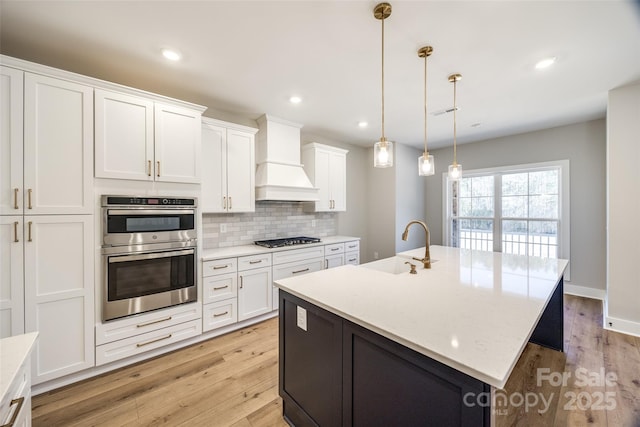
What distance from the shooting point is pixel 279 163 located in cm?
358

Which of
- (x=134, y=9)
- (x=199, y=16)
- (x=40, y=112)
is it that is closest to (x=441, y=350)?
(x=199, y=16)

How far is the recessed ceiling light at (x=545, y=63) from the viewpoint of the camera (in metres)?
2.23

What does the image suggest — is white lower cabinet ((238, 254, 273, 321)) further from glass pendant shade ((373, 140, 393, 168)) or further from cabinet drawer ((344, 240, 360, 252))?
glass pendant shade ((373, 140, 393, 168))

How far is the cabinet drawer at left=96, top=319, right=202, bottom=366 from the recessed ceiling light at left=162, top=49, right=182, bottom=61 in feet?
7.83

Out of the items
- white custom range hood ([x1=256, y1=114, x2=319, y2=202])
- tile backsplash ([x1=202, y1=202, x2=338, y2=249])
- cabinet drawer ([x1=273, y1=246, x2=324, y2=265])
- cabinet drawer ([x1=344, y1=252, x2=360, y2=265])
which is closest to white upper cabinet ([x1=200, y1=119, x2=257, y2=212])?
white custom range hood ([x1=256, y1=114, x2=319, y2=202])

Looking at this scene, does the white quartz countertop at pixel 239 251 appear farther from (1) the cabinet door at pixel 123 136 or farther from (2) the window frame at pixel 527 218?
(2) the window frame at pixel 527 218

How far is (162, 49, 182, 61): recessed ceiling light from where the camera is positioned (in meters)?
2.10

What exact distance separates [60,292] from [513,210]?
597 cm

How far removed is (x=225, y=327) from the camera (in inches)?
115

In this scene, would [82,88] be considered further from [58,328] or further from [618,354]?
[618,354]

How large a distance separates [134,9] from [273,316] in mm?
3152

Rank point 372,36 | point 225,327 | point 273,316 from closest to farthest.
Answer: point 372,36 < point 225,327 < point 273,316

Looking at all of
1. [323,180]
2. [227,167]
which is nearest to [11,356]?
[227,167]

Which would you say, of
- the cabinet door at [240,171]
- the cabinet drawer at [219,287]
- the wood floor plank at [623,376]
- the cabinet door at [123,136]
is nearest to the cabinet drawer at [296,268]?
the cabinet drawer at [219,287]
